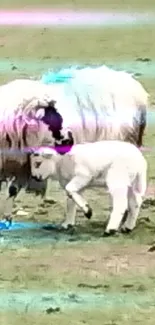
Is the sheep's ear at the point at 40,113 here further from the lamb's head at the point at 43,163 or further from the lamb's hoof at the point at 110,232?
the lamb's hoof at the point at 110,232

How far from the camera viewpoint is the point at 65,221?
4285 mm

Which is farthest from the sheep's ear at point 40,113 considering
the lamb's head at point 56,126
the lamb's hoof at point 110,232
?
the lamb's hoof at point 110,232

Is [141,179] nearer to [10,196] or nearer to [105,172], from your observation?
[105,172]

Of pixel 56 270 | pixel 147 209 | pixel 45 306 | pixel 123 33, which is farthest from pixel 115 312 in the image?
pixel 123 33

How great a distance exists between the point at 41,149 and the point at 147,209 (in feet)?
1.90

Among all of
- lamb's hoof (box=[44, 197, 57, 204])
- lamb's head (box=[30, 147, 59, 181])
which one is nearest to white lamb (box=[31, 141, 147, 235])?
lamb's head (box=[30, 147, 59, 181])

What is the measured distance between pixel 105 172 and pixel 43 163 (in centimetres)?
24

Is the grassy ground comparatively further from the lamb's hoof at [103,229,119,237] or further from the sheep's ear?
the sheep's ear

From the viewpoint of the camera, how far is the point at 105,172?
13.3 feet

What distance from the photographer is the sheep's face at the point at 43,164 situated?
415 centimetres

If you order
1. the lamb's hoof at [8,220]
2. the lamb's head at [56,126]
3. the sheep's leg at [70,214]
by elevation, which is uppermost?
the lamb's head at [56,126]

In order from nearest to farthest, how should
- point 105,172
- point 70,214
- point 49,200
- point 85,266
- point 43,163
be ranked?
point 85,266
point 105,172
point 43,163
point 70,214
point 49,200

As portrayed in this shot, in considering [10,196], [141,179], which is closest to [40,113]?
[10,196]

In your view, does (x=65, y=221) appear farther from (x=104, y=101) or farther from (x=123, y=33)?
(x=123, y=33)
